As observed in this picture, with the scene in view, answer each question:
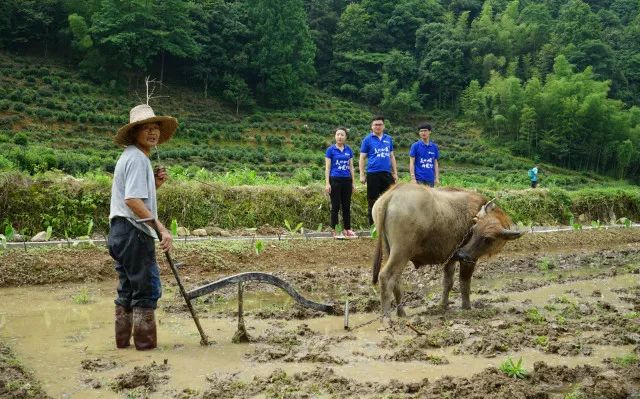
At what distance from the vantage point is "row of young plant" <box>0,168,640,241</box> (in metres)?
11.8

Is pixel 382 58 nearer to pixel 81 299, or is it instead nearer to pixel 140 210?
pixel 81 299

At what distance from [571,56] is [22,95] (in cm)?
6197

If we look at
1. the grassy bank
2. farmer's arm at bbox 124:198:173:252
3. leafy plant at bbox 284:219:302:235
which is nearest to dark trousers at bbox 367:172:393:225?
leafy plant at bbox 284:219:302:235

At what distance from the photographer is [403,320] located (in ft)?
23.0

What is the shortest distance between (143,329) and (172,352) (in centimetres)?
32

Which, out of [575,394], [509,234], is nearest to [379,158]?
[509,234]

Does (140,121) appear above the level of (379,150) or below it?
above

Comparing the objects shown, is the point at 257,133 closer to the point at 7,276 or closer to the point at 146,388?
the point at 7,276

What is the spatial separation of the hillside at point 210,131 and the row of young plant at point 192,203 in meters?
16.1

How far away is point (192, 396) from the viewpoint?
4.57m

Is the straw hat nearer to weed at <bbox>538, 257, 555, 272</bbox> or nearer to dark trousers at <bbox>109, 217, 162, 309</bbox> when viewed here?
dark trousers at <bbox>109, 217, 162, 309</bbox>

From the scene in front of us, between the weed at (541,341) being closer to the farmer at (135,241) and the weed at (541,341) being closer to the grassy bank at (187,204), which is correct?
the farmer at (135,241)

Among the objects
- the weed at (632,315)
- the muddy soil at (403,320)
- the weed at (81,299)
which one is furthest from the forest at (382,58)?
the weed at (632,315)

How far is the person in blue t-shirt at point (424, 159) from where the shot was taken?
11102mm
